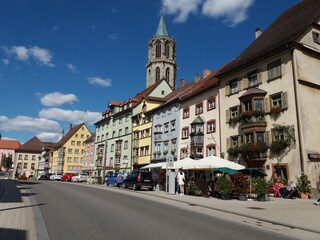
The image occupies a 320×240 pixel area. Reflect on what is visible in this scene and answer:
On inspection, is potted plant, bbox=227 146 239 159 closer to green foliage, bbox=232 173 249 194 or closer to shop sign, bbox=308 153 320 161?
shop sign, bbox=308 153 320 161

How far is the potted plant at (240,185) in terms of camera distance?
65.1 ft

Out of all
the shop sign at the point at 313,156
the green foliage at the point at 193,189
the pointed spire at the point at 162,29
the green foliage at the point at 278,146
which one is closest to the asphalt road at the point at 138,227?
the green foliage at the point at 193,189

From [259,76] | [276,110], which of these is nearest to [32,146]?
[259,76]

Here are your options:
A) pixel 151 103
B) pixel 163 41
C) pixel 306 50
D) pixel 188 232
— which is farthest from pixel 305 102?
pixel 163 41

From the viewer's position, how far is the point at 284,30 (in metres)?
28.4

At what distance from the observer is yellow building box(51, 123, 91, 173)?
9188 centimetres

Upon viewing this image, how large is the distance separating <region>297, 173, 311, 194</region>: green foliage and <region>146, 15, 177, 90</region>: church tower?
226 ft

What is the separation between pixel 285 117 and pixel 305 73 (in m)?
4.01

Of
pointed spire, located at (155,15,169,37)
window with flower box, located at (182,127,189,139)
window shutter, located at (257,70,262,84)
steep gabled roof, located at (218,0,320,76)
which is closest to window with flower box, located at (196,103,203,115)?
window with flower box, located at (182,127,189,139)

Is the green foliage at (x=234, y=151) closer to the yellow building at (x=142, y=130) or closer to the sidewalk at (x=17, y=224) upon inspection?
the sidewalk at (x=17, y=224)

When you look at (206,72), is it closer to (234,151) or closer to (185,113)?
(185,113)

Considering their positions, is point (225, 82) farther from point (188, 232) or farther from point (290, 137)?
point (188, 232)

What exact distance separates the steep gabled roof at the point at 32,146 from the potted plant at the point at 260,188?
117 metres

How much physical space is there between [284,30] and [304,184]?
14.4 meters
